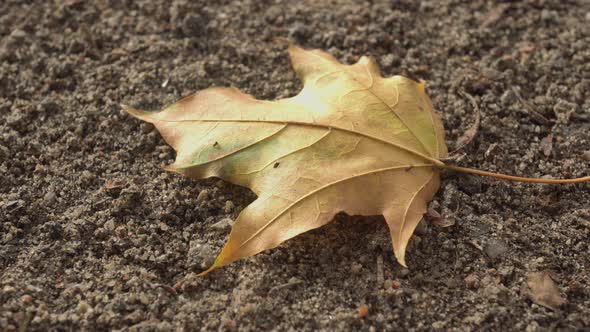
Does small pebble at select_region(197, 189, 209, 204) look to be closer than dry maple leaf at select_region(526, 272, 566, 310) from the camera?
No

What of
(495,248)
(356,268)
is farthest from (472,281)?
(356,268)

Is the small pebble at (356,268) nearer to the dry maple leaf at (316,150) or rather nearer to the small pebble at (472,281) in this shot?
the dry maple leaf at (316,150)

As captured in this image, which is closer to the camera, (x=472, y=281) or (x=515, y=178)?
(x=472, y=281)

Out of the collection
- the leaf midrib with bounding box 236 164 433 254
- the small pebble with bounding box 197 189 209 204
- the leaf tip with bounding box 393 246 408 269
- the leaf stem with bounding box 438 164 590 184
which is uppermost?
the leaf midrib with bounding box 236 164 433 254

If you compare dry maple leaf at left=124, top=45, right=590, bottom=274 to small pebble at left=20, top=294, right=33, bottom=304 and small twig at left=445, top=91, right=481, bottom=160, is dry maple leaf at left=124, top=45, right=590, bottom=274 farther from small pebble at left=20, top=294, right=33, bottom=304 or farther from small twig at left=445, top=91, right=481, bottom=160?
small pebble at left=20, top=294, right=33, bottom=304

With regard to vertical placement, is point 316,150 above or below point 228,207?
above

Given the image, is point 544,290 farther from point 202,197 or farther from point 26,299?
point 26,299

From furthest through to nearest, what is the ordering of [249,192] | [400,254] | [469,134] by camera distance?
[469,134], [249,192], [400,254]

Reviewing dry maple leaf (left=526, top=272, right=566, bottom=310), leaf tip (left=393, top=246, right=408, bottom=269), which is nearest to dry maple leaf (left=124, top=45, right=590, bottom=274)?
leaf tip (left=393, top=246, right=408, bottom=269)

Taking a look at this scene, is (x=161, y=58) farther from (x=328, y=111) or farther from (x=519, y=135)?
(x=519, y=135)
